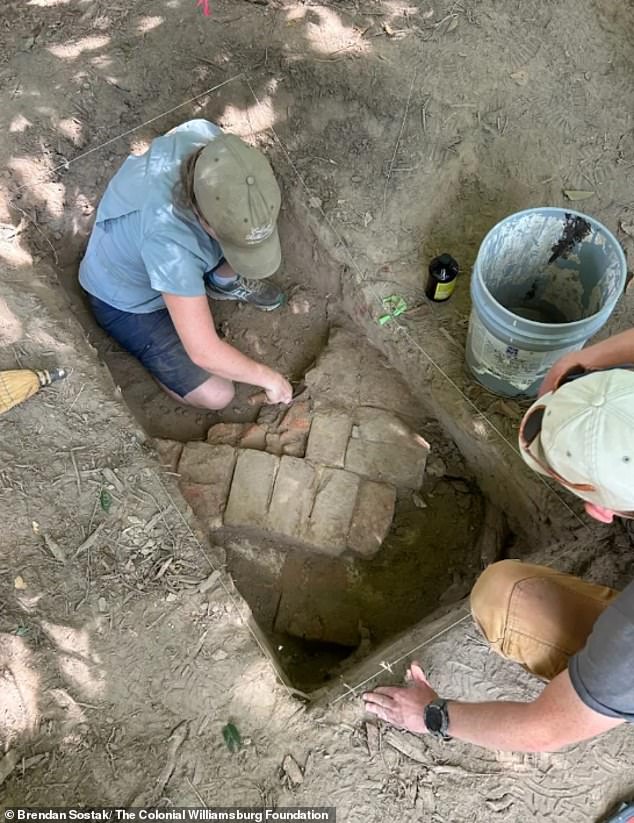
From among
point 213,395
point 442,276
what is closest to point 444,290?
point 442,276

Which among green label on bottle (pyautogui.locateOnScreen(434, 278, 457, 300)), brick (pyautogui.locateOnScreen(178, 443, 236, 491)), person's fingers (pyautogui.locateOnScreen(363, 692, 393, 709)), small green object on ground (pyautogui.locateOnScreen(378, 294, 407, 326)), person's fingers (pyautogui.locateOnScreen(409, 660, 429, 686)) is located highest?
green label on bottle (pyautogui.locateOnScreen(434, 278, 457, 300))

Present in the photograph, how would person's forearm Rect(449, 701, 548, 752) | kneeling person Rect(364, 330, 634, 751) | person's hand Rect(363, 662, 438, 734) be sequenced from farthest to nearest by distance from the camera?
1. person's hand Rect(363, 662, 438, 734)
2. person's forearm Rect(449, 701, 548, 752)
3. kneeling person Rect(364, 330, 634, 751)

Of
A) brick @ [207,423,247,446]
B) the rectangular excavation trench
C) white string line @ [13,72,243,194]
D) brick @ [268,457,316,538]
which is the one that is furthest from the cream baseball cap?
white string line @ [13,72,243,194]

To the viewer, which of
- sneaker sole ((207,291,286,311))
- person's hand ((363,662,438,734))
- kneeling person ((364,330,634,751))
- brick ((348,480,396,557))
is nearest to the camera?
kneeling person ((364,330,634,751))

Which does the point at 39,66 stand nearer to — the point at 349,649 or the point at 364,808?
the point at 349,649

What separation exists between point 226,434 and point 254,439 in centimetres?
14

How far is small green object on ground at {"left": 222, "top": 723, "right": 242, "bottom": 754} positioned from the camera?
6.98ft

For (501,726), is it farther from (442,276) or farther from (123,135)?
(123,135)

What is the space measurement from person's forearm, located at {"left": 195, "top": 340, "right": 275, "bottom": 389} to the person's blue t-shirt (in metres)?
0.25

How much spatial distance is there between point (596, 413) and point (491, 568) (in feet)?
2.77

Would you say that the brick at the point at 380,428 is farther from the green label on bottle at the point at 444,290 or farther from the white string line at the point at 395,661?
the white string line at the point at 395,661

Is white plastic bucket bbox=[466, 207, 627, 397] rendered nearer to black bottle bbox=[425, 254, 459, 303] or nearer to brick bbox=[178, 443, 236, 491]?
black bottle bbox=[425, 254, 459, 303]

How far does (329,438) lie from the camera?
2.99 meters

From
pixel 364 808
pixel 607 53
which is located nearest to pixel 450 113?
pixel 607 53
